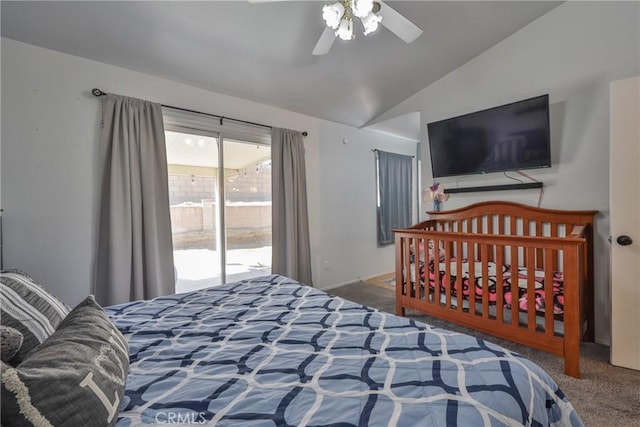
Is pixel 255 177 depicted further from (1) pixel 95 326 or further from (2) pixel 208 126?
(1) pixel 95 326

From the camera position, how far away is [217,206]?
304 centimetres

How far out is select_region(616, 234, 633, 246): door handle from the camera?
187 cm

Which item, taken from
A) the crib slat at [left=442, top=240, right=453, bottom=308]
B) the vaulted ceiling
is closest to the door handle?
the crib slat at [left=442, top=240, right=453, bottom=308]

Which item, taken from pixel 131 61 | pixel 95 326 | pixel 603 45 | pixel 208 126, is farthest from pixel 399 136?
pixel 95 326

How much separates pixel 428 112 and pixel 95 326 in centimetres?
366

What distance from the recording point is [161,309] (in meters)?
1.49

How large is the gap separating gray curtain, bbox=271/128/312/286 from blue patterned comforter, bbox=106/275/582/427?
6.52 feet

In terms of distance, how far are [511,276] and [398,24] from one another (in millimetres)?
1874

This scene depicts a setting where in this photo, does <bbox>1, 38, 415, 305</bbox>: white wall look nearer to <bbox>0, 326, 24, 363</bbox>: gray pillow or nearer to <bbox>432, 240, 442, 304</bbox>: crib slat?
<bbox>0, 326, 24, 363</bbox>: gray pillow

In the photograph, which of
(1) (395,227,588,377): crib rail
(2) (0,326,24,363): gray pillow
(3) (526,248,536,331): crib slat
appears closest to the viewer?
(2) (0,326,24,363): gray pillow

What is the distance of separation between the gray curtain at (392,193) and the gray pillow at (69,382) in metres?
4.07

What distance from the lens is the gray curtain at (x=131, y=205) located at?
2268 millimetres

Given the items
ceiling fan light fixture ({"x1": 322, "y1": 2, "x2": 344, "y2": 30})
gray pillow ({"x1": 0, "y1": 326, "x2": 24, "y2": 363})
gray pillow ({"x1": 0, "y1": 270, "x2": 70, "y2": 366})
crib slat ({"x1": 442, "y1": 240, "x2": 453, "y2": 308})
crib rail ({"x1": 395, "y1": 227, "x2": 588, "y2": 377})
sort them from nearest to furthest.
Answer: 1. gray pillow ({"x1": 0, "y1": 326, "x2": 24, "y2": 363})
2. gray pillow ({"x1": 0, "y1": 270, "x2": 70, "y2": 366})
3. ceiling fan light fixture ({"x1": 322, "y1": 2, "x2": 344, "y2": 30})
4. crib rail ({"x1": 395, "y1": 227, "x2": 588, "y2": 377})
5. crib slat ({"x1": 442, "y1": 240, "x2": 453, "y2": 308})

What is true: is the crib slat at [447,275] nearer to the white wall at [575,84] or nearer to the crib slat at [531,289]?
the crib slat at [531,289]
